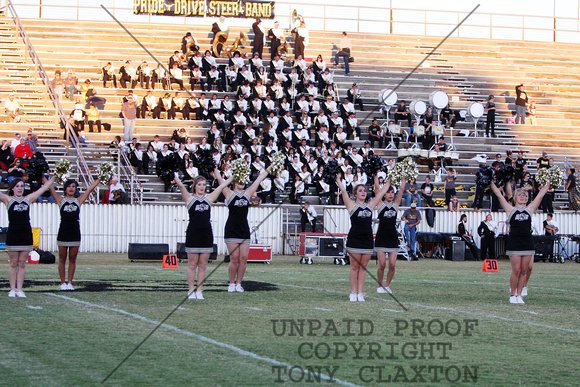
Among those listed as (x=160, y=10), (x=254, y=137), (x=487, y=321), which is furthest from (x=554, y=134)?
(x=487, y=321)

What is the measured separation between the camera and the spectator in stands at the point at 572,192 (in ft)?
96.7

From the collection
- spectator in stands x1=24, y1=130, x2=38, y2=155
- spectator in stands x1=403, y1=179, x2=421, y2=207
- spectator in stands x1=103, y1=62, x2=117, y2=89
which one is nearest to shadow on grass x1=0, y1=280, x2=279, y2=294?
spectator in stands x1=24, y1=130, x2=38, y2=155

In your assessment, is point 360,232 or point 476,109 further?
point 476,109

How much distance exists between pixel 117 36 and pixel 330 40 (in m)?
9.35

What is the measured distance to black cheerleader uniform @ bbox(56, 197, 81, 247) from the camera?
12680 mm

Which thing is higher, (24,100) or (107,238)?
(24,100)

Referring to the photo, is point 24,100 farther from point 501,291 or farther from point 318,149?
point 501,291

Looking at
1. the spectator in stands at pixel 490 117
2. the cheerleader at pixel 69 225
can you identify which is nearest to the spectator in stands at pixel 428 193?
the spectator in stands at pixel 490 117

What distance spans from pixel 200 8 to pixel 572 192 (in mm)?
17120

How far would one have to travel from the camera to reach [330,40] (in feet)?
123

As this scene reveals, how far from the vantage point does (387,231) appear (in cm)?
1342

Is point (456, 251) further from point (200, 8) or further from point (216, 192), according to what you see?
point (200, 8)

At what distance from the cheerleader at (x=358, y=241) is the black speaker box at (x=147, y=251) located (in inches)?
392

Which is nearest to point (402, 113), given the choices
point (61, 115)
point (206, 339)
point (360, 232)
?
point (61, 115)
